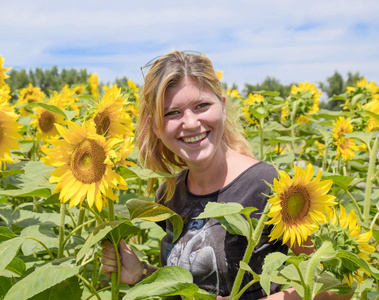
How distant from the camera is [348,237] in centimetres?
110

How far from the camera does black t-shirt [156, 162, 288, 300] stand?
1.58 meters

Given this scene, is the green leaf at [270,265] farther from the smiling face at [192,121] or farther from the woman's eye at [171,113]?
the woman's eye at [171,113]

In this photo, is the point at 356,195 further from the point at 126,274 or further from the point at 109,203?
the point at 109,203

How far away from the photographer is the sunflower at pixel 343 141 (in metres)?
2.49

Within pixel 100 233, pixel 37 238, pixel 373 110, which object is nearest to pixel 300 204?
pixel 100 233

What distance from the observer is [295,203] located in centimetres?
119

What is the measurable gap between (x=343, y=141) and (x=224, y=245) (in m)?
1.25

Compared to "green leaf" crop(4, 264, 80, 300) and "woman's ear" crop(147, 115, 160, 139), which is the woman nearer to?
"woman's ear" crop(147, 115, 160, 139)

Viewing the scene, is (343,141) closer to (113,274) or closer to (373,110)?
(373,110)

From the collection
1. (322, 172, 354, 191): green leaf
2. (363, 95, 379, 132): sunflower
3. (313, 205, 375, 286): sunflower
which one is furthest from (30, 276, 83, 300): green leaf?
(363, 95, 379, 132): sunflower

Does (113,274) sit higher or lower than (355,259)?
lower

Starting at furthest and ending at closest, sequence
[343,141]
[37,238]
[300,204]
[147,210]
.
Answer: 1. [343,141]
2. [37,238]
3. [147,210]
4. [300,204]

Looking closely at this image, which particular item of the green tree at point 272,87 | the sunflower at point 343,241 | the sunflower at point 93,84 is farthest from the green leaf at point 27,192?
the green tree at point 272,87

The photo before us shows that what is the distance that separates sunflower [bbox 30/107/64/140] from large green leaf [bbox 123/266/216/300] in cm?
191
